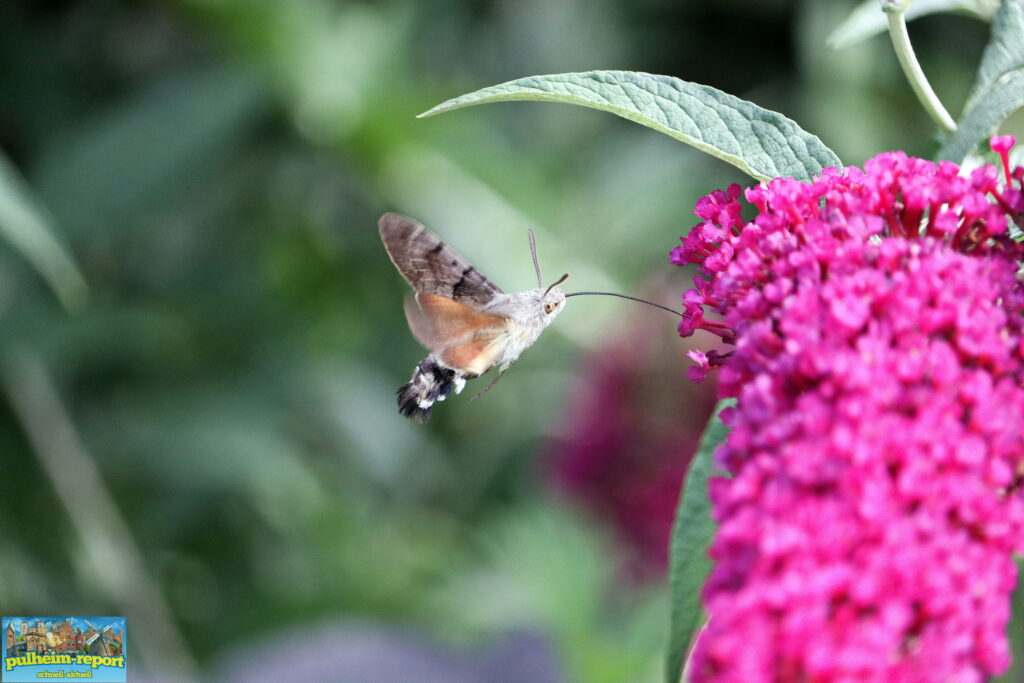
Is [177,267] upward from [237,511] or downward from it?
upward

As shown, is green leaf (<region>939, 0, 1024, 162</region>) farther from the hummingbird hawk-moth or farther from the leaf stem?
the hummingbird hawk-moth

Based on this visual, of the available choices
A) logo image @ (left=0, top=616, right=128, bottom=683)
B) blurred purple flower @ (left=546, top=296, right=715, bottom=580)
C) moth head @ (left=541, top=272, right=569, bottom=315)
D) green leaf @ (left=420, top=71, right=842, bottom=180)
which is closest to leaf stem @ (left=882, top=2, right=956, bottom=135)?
green leaf @ (left=420, top=71, right=842, bottom=180)

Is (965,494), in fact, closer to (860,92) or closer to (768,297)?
(768,297)

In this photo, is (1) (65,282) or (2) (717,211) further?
(1) (65,282)

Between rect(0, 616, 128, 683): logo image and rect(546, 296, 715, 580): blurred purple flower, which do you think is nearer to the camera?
rect(0, 616, 128, 683): logo image

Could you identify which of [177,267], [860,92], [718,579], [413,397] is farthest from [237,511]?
[718,579]

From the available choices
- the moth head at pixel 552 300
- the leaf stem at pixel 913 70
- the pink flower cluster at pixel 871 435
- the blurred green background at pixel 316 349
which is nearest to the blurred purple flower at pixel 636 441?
the blurred green background at pixel 316 349

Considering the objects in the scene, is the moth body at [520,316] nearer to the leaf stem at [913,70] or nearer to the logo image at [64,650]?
the leaf stem at [913,70]

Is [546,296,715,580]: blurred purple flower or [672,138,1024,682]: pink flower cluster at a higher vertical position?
[546,296,715,580]: blurred purple flower
